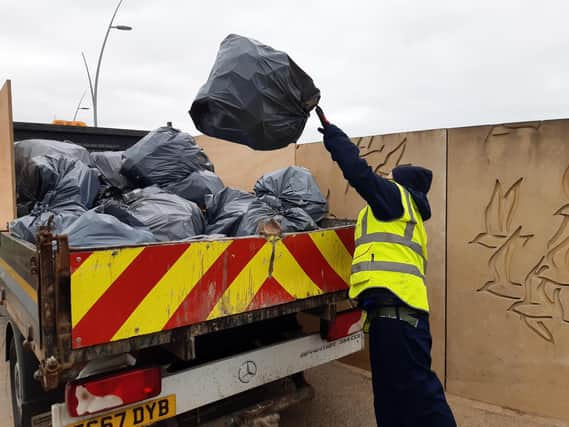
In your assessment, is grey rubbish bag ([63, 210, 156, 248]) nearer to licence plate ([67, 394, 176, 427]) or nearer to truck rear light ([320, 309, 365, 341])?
licence plate ([67, 394, 176, 427])

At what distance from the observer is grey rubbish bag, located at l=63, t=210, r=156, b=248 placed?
5.76 ft

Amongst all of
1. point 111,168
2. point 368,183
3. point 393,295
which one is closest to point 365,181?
point 368,183

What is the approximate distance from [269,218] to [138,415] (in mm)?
1046

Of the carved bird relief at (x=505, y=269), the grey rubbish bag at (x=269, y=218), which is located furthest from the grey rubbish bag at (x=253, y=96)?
the carved bird relief at (x=505, y=269)

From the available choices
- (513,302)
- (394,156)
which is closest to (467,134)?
(394,156)

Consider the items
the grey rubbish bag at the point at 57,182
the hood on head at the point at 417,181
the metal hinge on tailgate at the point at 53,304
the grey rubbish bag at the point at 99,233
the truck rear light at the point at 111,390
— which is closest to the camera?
the metal hinge on tailgate at the point at 53,304

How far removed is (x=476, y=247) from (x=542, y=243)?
1.29 ft

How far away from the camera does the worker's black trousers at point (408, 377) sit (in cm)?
202

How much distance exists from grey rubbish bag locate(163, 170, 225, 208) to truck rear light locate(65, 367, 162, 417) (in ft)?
4.70

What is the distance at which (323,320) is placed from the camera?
2285 millimetres

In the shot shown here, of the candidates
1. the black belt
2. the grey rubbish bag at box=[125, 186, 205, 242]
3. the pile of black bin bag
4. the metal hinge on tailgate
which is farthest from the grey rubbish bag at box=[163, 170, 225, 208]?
the metal hinge on tailgate

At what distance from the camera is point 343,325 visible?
92.4 inches

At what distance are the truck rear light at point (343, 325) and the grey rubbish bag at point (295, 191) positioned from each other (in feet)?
3.69

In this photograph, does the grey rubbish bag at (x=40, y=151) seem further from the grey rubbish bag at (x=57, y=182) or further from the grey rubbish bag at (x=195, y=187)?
the grey rubbish bag at (x=195, y=187)
